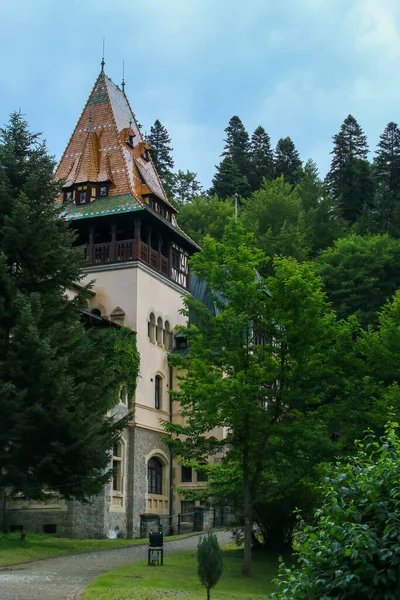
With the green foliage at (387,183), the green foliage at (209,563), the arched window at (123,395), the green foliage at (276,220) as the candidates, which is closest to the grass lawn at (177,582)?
the green foliage at (209,563)

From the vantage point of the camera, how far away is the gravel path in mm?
15555

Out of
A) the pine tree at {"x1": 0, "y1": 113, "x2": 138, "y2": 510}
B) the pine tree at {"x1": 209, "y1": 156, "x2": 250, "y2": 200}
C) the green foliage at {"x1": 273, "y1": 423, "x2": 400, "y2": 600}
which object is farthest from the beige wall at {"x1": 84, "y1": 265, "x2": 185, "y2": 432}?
the pine tree at {"x1": 209, "y1": 156, "x2": 250, "y2": 200}

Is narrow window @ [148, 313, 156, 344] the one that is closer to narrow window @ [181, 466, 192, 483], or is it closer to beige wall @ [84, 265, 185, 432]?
beige wall @ [84, 265, 185, 432]

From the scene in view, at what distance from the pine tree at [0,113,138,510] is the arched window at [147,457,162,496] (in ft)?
→ 45.0

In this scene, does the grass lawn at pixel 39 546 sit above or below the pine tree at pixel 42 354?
below

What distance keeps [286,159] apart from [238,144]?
595cm

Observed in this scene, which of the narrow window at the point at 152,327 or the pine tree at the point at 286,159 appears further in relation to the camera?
the pine tree at the point at 286,159

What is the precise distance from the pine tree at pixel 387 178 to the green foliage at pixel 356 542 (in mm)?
54905

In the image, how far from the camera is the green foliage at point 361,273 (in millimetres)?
48278

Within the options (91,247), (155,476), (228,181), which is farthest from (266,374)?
(228,181)

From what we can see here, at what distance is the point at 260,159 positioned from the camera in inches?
3105

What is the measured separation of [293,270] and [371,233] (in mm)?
37434

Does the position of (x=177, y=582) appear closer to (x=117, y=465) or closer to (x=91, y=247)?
(x=117, y=465)

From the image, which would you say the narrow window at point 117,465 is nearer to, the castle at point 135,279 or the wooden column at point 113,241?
the castle at point 135,279
